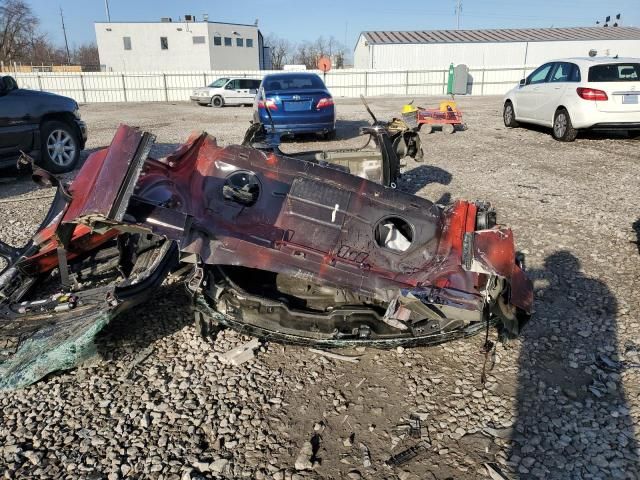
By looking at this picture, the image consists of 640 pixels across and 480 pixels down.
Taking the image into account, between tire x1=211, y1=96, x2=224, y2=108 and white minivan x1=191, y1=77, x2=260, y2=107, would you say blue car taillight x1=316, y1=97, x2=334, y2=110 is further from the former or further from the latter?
tire x1=211, y1=96, x2=224, y2=108

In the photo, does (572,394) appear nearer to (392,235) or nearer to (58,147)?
(392,235)

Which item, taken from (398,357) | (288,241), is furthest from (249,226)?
(398,357)

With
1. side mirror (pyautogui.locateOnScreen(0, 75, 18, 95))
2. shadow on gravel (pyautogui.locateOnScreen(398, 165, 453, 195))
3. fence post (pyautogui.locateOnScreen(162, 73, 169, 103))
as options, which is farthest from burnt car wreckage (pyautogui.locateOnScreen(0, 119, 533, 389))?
fence post (pyautogui.locateOnScreen(162, 73, 169, 103))

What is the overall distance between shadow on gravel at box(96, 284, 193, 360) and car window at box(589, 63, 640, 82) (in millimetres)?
9480

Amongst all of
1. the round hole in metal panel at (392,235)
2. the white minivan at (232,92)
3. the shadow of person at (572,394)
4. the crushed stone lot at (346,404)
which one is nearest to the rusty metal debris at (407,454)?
the crushed stone lot at (346,404)

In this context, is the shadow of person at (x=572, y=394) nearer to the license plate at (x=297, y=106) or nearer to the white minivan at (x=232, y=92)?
the license plate at (x=297, y=106)

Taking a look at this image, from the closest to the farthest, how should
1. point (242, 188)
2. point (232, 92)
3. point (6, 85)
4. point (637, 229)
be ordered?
point (242, 188)
point (637, 229)
point (6, 85)
point (232, 92)

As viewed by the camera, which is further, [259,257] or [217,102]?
[217,102]

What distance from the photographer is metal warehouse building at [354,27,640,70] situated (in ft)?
124

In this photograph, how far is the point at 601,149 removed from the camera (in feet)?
32.3

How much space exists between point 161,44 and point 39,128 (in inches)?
1659

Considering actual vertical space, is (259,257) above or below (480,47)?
below

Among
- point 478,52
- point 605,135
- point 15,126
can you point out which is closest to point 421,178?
point 15,126

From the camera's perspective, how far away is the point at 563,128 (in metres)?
10.5
